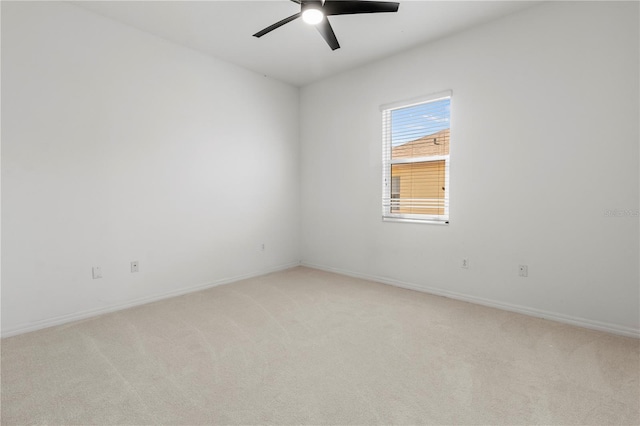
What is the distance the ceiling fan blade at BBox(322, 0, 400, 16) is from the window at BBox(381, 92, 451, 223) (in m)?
1.37

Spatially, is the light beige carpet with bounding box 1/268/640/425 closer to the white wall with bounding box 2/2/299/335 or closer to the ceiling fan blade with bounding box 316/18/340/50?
the white wall with bounding box 2/2/299/335

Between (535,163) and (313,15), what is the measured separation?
7.55 feet

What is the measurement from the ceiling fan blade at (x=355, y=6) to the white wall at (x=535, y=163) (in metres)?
1.34

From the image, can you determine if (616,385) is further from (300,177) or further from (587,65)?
(300,177)

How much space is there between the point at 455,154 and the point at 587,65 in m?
1.22

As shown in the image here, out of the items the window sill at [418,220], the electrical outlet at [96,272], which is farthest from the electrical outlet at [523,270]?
the electrical outlet at [96,272]

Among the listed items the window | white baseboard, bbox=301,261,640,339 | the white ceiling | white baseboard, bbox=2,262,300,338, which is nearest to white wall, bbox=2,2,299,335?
white baseboard, bbox=2,262,300,338

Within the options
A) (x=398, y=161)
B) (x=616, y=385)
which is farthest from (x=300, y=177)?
(x=616, y=385)

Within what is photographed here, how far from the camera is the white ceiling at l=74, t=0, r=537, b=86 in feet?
9.04

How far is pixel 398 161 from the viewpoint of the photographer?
3.77 metres

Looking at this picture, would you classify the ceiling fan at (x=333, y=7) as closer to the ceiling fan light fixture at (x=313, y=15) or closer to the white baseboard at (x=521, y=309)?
the ceiling fan light fixture at (x=313, y=15)

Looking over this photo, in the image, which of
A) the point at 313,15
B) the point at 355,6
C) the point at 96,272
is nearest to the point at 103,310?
the point at 96,272

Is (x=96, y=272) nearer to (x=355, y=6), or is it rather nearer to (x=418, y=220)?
(x=355, y=6)

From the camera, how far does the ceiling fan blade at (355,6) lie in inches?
87.5
